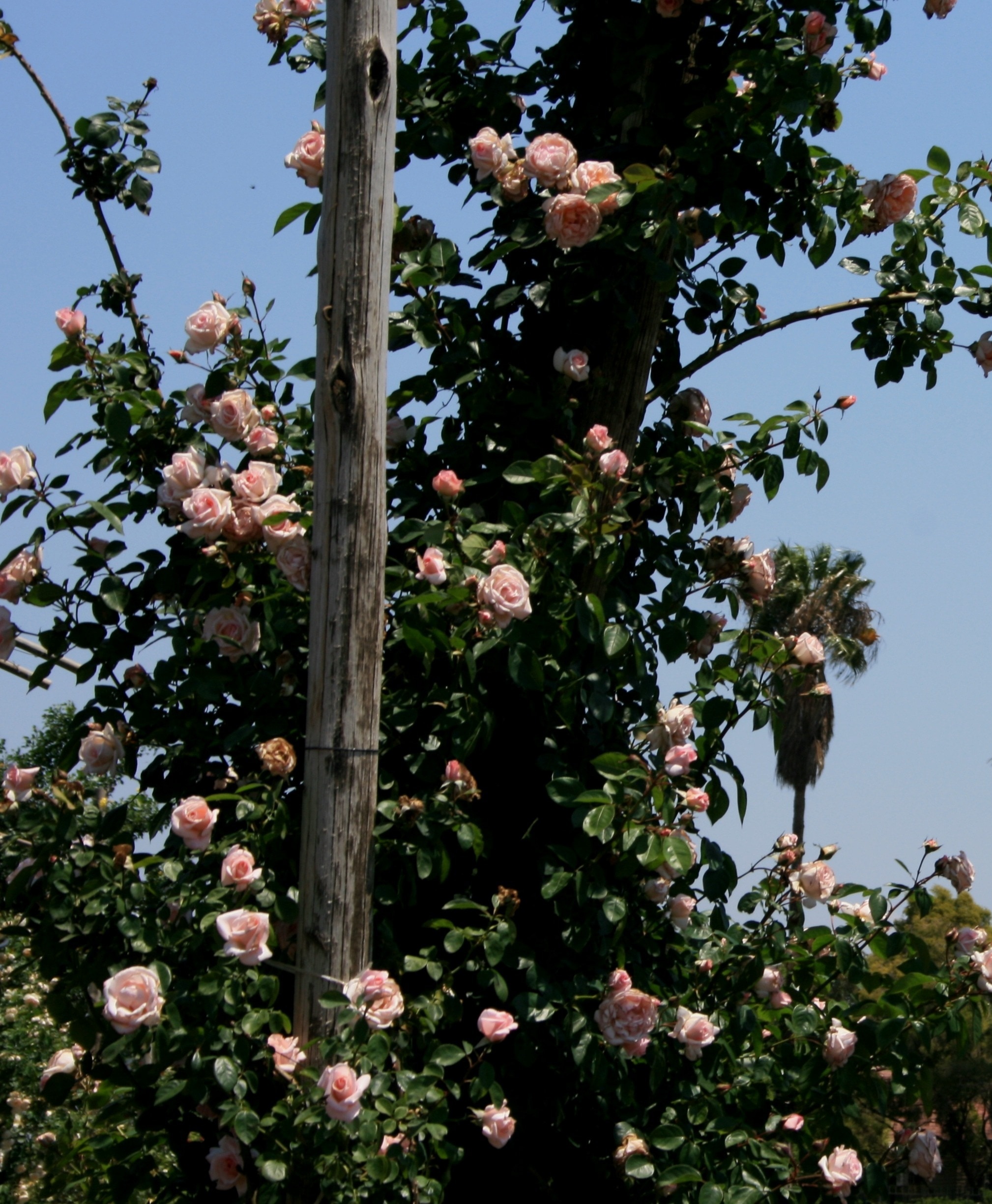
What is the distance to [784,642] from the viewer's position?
11.0ft

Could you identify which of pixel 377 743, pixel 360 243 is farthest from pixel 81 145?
pixel 377 743

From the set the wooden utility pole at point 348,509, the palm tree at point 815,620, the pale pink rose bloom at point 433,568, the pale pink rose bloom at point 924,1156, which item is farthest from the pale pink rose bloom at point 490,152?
the palm tree at point 815,620

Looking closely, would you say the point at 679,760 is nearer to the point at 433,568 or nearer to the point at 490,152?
the point at 433,568

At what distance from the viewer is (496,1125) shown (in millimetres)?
2777

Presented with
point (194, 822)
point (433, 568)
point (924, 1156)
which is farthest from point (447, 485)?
point (924, 1156)

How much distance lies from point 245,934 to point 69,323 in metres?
1.54

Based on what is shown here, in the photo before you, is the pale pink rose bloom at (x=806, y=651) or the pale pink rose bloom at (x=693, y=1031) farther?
the pale pink rose bloom at (x=806, y=651)

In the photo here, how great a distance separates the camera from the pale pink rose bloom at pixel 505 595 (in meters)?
2.82

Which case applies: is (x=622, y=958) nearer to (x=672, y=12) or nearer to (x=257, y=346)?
(x=257, y=346)

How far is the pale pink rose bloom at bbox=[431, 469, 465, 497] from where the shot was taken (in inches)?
122

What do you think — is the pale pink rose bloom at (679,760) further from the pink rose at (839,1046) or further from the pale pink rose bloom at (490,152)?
the pale pink rose bloom at (490,152)

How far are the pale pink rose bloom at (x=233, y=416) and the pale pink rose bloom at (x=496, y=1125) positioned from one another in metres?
1.63

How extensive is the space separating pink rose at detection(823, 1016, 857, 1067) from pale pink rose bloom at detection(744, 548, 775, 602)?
107 cm

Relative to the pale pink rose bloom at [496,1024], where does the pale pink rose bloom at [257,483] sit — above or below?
above
